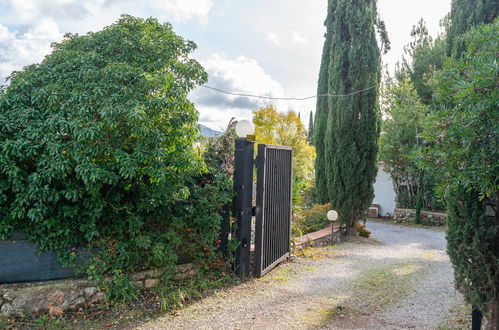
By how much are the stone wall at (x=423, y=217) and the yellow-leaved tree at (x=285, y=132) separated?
4.91 metres

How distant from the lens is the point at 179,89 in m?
3.83

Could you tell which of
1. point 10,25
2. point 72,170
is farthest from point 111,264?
point 10,25

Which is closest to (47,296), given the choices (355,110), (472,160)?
(472,160)

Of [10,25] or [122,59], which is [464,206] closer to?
[122,59]

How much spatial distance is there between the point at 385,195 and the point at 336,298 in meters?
11.7

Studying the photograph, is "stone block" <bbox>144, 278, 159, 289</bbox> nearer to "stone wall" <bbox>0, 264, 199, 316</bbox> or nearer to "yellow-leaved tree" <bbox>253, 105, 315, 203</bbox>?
"stone wall" <bbox>0, 264, 199, 316</bbox>

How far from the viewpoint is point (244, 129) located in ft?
16.1

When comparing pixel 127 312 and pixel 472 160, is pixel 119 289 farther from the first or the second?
pixel 472 160

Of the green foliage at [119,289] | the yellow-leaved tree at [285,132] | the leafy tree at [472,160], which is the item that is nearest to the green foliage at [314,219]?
the green foliage at [119,289]

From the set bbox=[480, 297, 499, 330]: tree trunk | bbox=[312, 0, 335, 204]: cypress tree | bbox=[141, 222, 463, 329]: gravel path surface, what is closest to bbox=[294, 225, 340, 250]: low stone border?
bbox=[141, 222, 463, 329]: gravel path surface

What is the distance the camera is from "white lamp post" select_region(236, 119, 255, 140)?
4.90 m

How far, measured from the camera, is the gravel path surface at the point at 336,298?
11.4ft

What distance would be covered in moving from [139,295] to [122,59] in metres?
2.63

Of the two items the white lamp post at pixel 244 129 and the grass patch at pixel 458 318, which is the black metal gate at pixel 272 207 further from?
the grass patch at pixel 458 318
